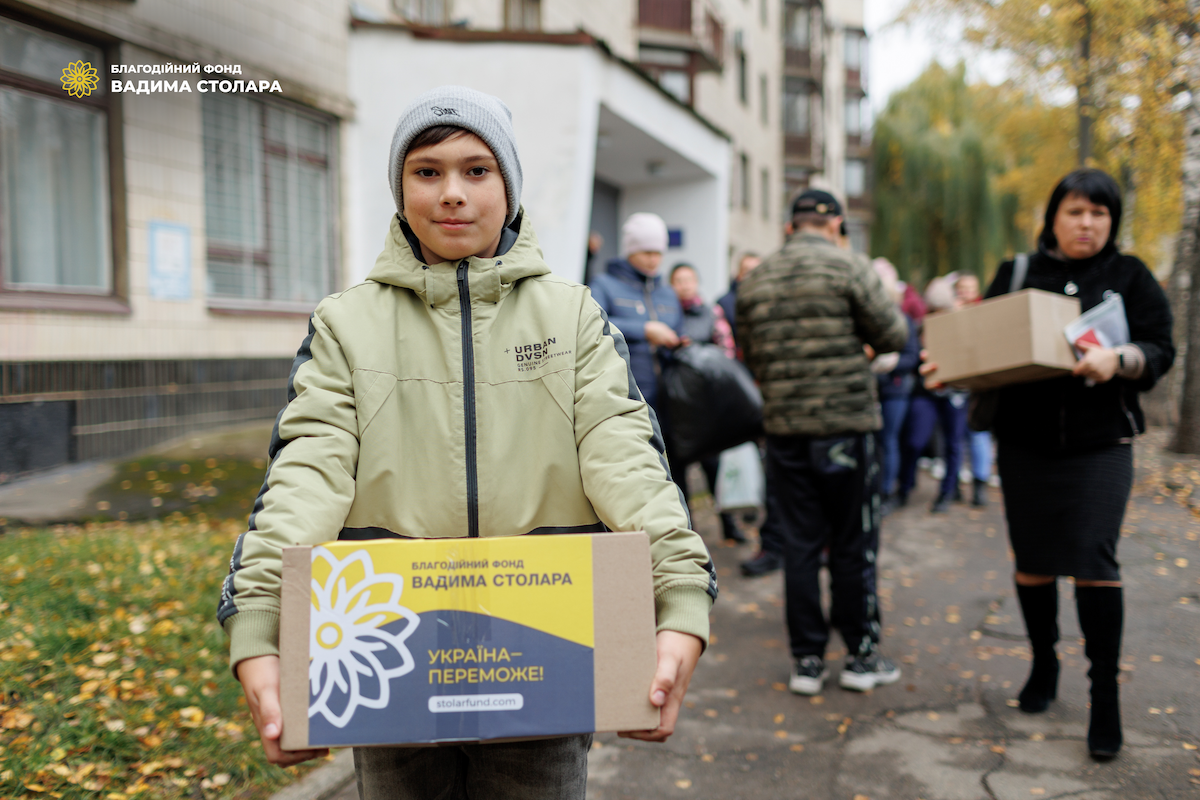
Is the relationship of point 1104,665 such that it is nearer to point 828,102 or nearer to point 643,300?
point 643,300

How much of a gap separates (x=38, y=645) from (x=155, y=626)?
53 cm

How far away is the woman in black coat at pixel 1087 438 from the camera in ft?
10.6

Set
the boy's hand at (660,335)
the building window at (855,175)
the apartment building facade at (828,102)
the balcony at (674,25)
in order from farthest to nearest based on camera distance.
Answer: the building window at (855,175)
the apartment building facade at (828,102)
the balcony at (674,25)
the boy's hand at (660,335)

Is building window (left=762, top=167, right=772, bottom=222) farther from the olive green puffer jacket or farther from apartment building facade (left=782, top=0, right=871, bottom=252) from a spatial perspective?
the olive green puffer jacket

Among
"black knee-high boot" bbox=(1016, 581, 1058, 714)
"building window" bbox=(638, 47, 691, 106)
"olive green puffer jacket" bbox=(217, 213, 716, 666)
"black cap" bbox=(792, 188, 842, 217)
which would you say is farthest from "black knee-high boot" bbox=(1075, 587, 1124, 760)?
"building window" bbox=(638, 47, 691, 106)

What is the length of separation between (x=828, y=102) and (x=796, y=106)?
26.6 ft

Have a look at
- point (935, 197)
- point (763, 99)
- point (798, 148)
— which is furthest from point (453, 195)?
point (798, 148)

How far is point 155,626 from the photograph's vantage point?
4.07 metres

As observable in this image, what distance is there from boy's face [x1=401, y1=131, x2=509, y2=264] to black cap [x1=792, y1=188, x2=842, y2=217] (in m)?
2.79

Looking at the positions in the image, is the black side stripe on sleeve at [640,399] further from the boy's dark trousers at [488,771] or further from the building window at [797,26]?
the building window at [797,26]

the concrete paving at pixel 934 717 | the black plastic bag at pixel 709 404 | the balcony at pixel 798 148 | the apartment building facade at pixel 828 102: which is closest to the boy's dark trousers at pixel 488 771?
the concrete paving at pixel 934 717

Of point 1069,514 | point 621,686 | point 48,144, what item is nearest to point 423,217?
point 621,686

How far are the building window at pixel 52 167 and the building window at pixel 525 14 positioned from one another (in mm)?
7115

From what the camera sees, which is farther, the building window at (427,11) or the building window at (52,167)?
the building window at (427,11)
